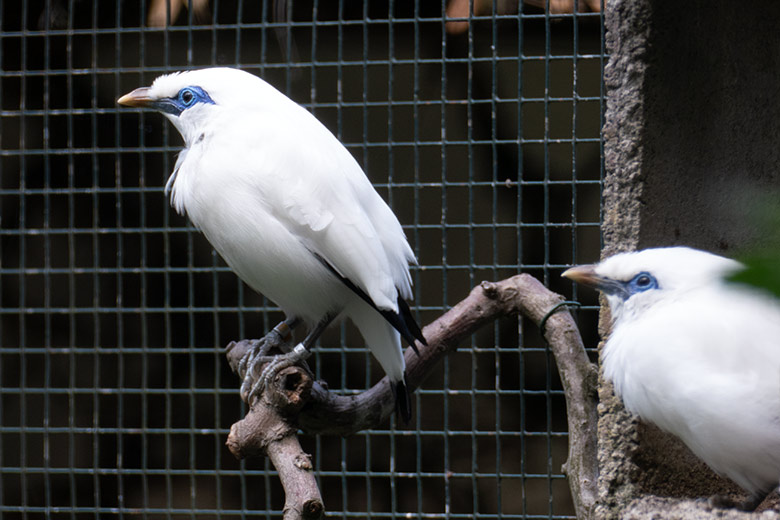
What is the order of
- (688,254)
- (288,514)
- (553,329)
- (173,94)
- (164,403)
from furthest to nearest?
(164,403)
(173,94)
(553,329)
(288,514)
(688,254)

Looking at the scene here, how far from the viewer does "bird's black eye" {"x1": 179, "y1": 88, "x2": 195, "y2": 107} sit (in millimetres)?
1644

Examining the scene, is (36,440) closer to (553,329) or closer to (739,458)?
(553,329)

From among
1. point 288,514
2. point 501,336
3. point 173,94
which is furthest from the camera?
point 501,336

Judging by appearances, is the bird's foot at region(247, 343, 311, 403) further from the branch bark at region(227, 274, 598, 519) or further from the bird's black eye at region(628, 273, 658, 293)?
the bird's black eye at region(628, 273, 658, 293)

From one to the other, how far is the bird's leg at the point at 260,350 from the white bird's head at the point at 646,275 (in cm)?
64

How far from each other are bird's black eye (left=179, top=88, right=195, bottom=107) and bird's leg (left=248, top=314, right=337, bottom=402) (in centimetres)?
48

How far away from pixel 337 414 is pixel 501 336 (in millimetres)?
919

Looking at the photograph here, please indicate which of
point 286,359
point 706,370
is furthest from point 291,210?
point 706,370

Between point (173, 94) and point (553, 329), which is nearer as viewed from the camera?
point (553, 329)

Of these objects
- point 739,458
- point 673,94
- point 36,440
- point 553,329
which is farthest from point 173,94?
point 36,440

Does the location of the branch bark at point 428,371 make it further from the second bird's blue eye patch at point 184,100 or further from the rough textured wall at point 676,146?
the second bird's blue eye patch at point 184,100

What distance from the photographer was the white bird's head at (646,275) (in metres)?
1.05

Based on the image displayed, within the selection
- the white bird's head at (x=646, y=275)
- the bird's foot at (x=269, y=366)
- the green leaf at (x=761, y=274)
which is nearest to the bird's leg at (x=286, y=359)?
the bird's foot at (x=269, y=366)

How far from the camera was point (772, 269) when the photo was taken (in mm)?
234
